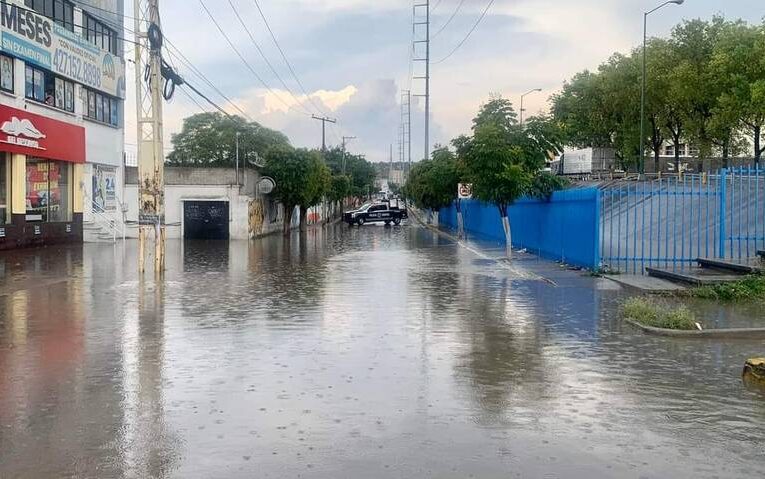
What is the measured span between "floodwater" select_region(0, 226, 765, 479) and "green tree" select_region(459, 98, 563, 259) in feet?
35.5

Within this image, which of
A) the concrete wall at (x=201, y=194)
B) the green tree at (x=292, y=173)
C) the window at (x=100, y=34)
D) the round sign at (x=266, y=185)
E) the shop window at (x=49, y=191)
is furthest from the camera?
the green tree at (x=292, y=173)

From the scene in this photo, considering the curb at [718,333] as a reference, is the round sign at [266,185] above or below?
above

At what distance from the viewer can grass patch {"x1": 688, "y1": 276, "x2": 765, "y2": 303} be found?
51.9 ft

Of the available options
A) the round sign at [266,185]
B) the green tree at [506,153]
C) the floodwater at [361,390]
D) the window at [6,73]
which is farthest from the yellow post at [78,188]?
the floodwater at [361,390]

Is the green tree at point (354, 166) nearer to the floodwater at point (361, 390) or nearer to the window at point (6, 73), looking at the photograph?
the window at point (6, 73)

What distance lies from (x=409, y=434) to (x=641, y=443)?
1.91 meters

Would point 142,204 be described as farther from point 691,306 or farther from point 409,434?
point 409,434

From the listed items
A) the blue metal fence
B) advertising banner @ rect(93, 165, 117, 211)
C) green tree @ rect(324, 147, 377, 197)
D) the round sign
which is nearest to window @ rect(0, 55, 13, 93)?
advertising banner @ rect(93, 165, 117, 211)

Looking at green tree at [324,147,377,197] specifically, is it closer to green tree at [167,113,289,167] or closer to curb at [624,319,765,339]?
green tree at [167,113,289,167]

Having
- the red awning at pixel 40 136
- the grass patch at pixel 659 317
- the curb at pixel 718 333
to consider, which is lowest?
the curb at pixel 718 333

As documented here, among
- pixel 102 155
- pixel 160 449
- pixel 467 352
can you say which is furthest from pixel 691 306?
pixel 102 155

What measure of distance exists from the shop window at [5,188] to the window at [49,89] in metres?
2.90

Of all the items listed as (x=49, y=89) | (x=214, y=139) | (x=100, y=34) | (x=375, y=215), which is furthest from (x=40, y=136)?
(x=214, y=139)

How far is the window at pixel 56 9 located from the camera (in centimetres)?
3394
